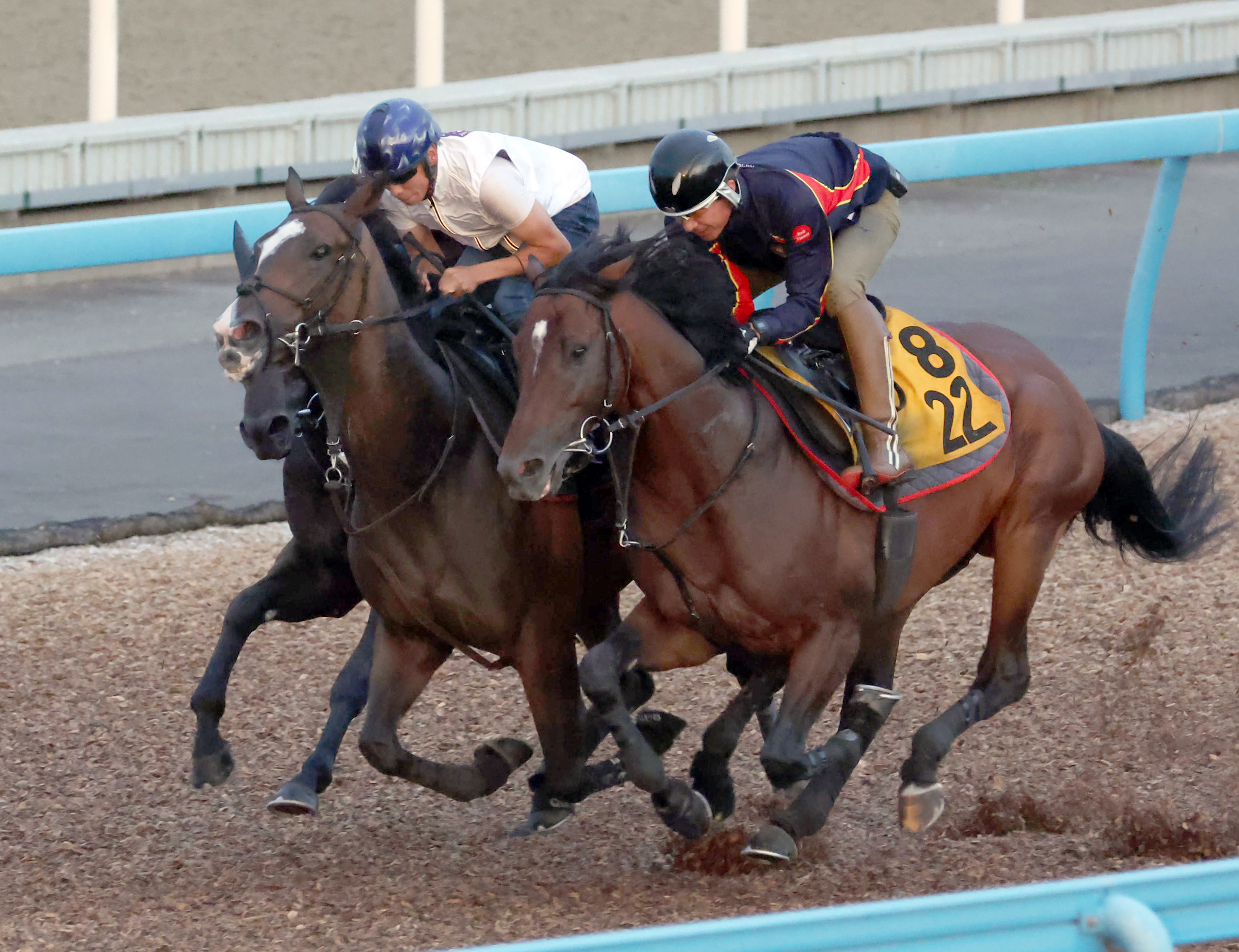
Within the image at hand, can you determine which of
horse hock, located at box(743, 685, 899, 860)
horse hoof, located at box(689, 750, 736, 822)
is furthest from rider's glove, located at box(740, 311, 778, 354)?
horse hoof, located at box(689, 750, 736, 822)

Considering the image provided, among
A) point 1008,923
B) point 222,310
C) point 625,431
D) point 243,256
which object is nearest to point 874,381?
point 625,431

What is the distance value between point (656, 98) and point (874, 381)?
432 inches

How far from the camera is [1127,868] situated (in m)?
4.21

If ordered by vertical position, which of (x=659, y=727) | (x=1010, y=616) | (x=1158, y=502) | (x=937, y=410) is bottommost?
(x=659, y=727)

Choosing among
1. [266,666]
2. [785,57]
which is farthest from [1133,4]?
[266,666]

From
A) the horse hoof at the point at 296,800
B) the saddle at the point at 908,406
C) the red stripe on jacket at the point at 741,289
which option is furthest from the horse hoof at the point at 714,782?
the red stripe on jacket at the point at 741,289

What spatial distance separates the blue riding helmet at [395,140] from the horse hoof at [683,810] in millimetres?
1601

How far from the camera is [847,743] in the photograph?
4.22 m

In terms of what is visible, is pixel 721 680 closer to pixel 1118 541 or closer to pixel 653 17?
pixel 1118 541

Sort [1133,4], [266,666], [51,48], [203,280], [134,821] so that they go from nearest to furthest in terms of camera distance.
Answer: [134,821], [266,666], [203,280], [51,48], [1133,4]

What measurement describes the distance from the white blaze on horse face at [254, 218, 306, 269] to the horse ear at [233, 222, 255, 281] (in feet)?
0.15

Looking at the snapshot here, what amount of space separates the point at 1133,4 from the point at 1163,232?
12.1 meters

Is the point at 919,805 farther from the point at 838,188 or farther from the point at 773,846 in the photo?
the point at 838,188

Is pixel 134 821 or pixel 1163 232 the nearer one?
pixel 134 821
